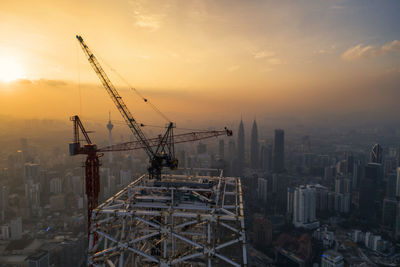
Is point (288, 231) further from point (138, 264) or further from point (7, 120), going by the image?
point (7, 120)

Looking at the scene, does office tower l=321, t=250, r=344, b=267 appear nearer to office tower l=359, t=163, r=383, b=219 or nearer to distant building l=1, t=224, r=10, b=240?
office tower l=359, t=163, r=383, b=219

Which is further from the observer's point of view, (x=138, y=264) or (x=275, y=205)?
(x=275, y=205)

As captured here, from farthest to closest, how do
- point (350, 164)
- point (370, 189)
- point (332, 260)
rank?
point (350, 164) → point (370, 189) → point (332, 260)

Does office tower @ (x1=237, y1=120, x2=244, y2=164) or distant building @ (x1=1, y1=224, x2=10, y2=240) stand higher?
office tower @ (x1=237, y1=120, x2=244, y2=164)

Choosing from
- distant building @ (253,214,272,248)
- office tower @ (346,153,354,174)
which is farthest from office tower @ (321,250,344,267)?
office tower @ (346,153,354,174)

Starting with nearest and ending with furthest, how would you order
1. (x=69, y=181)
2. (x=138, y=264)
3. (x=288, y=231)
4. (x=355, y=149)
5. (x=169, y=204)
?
(x=169, y=204), (x=138, y=264), (x=288, y=231), (x=69, y=181), (x=355, y=149)

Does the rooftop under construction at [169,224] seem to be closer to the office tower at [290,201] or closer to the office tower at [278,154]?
the office tower at [290,201]

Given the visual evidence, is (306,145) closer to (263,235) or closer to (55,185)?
(263,235)

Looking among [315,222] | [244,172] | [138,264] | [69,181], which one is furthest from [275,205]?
[138,264]

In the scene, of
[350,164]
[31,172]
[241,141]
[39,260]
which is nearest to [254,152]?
[241,141]
